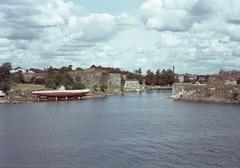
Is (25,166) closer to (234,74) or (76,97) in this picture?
(76,97)

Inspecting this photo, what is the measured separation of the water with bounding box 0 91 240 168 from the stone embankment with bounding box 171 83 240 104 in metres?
42.9

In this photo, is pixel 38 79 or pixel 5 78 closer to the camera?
pixel 5 78

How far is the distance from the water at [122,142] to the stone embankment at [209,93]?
42.9m

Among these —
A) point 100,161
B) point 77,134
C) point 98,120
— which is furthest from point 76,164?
point 98,120

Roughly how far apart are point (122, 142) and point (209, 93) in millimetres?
78840

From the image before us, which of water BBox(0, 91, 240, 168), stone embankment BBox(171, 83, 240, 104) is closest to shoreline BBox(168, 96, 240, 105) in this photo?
stone embankment BBox(171, 83, 240, 104)

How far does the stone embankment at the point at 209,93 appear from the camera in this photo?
118 m

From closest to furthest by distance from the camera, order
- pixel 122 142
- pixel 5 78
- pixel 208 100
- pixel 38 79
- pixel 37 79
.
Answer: pixel 122 142
pixel 208 100
pixel 5 78
pixel 37 79
pixel 38 79

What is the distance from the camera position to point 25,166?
124ft

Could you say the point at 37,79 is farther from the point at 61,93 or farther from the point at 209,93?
the point at 209,93

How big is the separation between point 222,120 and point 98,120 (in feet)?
65.4

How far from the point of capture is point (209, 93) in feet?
408

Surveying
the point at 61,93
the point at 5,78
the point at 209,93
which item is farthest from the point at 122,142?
the point at 5,78

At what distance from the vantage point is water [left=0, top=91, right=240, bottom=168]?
3909 cm
